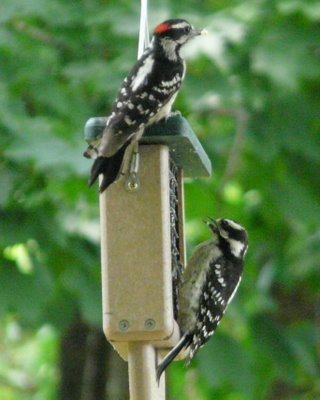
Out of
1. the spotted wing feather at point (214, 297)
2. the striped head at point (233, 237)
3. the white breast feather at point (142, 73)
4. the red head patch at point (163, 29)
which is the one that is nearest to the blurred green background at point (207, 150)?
the striped head at point (233, 237)

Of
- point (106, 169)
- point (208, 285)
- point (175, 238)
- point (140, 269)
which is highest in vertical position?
point (106, 169)

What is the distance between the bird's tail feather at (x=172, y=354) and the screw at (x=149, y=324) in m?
0.25

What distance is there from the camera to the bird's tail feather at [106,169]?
570 cm

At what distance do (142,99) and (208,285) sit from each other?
1361 millimetres

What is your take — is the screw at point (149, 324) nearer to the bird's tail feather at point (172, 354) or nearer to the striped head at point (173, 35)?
the bird's tail feather at point (172, 354)

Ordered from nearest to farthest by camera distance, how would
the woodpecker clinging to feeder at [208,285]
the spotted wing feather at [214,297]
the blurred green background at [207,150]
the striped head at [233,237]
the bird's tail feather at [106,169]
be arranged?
the bird's tail feather at [106,169] < the woodpecker clinging to feeder at [208,285] < the spotted wing feather at [214,297] < the striped head at [233,237] < the blurred green background at [207,150]

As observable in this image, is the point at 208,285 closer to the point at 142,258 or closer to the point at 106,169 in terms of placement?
the point at 142,258

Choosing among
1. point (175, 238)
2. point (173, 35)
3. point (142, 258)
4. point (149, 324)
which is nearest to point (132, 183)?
point (142, 258)

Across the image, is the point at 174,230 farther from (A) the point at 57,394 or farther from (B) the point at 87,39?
(A) the point at 57,394

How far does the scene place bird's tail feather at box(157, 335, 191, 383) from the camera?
6.14 metres

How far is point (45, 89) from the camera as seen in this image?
8.84 m

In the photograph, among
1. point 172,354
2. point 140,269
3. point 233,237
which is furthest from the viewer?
point 233,237

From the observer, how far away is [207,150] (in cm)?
922

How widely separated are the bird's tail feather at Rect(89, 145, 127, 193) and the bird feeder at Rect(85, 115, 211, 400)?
286mm
